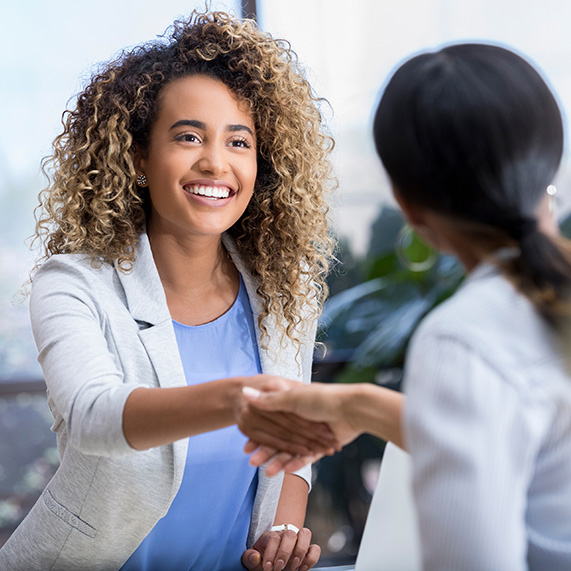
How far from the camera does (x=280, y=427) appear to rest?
1171 mm

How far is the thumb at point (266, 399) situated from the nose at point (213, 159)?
580mm

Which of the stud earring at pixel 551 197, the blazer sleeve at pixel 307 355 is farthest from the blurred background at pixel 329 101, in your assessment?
the stud earring at pixel 551 197

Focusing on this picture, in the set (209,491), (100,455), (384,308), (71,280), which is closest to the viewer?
(100,455)

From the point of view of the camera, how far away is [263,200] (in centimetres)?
178

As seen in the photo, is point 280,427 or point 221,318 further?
point 221,318

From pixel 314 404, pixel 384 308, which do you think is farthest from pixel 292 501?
pixel 384 308

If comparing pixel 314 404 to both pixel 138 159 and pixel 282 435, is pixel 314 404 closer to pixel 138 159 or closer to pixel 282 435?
pixel 282 435

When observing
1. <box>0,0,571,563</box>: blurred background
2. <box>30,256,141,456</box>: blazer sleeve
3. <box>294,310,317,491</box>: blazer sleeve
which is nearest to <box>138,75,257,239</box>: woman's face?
<box>30,256,141,456</box>: blazer sleeve

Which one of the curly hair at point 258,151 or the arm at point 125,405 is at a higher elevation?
the curly hair at point 258,151

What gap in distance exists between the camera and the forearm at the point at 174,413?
1141 mm

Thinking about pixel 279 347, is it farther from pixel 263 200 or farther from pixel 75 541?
pixel 75 541

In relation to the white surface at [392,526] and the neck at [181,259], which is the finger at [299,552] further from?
the neck at [181,259]

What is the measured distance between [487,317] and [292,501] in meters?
1.10

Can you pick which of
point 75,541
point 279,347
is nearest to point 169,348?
point 279,347
